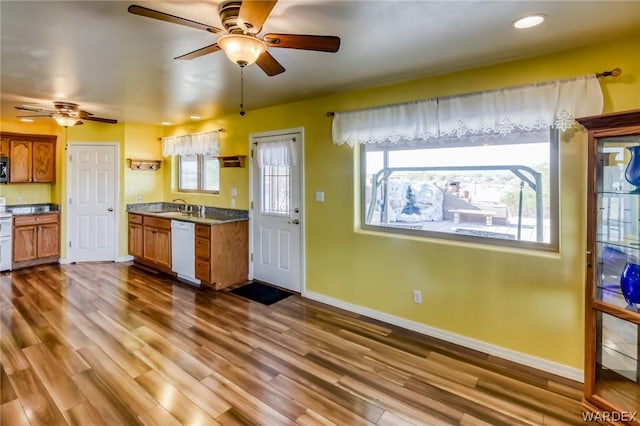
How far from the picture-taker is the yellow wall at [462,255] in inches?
96.0

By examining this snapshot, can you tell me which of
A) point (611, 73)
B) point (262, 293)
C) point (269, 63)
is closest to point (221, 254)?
point (262, 293)

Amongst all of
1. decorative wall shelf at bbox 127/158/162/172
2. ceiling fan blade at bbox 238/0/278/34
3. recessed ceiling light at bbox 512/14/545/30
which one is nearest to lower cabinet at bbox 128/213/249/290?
decorative wall shelf at bbox 127/158/162/172

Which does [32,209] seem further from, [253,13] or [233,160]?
[253,13]

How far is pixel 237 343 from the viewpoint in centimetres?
295

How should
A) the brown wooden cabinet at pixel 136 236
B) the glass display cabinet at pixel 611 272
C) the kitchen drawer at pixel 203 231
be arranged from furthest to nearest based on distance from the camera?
the brown wooden cabinet at pixel 136 236
the kitchen drawer at pixel 203 231
the glass display cabinet at pixel 611 272

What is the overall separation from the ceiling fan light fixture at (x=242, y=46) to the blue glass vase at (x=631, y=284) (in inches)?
98.1

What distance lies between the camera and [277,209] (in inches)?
177

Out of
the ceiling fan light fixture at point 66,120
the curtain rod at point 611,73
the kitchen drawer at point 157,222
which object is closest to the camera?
the curtain rod at point 611,73

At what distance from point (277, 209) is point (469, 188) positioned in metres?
2.40

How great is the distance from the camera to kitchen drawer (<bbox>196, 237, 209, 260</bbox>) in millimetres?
4323

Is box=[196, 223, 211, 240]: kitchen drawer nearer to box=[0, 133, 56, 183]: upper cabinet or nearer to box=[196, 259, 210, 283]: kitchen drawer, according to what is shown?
box=[196, 259, 210, 283]: kitchen drawer

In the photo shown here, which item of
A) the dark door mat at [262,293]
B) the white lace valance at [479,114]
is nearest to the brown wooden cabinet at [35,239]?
the dark door mat at [262,293]

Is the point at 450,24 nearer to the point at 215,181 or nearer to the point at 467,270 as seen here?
the point at 467,270

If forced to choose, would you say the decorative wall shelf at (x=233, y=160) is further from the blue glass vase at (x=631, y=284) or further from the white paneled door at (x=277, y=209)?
the blue glass vase at (x=631, y=284)
